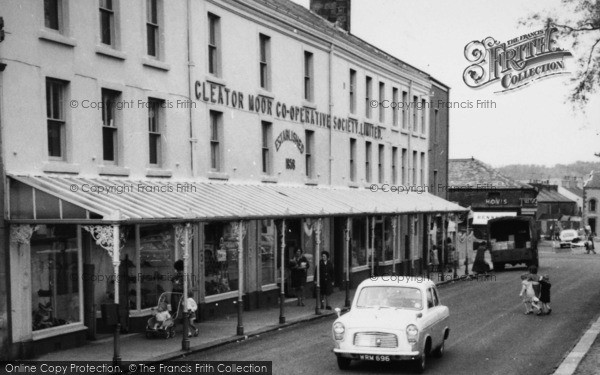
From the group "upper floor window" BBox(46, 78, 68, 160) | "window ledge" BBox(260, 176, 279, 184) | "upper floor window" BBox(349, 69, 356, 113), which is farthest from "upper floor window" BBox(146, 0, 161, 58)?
"upper floor window" BBox(349, 69, 356, 113)

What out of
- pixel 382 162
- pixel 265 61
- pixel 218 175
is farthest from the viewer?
pixel 382 162

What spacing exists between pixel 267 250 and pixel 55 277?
36.6 feet

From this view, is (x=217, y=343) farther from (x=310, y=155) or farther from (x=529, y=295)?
(x=310, y=155)

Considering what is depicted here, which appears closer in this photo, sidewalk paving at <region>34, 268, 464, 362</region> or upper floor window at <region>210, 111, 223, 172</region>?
sidewalk paving at <region>34, 268, 464, 362</region>

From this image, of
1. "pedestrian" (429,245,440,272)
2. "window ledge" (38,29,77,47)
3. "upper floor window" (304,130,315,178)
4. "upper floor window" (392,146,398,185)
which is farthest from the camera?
"pedestrian" (429,245,440,272)

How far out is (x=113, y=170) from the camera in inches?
800

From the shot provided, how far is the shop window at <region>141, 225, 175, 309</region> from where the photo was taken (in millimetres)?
21375

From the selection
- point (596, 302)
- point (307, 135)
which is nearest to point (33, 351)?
point (307, 135)

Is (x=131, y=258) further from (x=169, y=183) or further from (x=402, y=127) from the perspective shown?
(x=402, y=127)

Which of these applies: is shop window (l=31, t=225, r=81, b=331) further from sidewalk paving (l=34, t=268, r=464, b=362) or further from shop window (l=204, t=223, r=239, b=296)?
shop window (l=204, t=223, r=239, b=296)

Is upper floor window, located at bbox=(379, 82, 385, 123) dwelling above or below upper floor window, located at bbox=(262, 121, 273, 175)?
above

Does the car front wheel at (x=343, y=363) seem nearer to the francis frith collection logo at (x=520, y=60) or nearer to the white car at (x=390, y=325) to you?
the white car at (x=390, y=325)

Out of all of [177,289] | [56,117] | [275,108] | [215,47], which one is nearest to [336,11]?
[275,108]

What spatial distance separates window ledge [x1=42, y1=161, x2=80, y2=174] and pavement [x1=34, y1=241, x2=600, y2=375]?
417 cm
